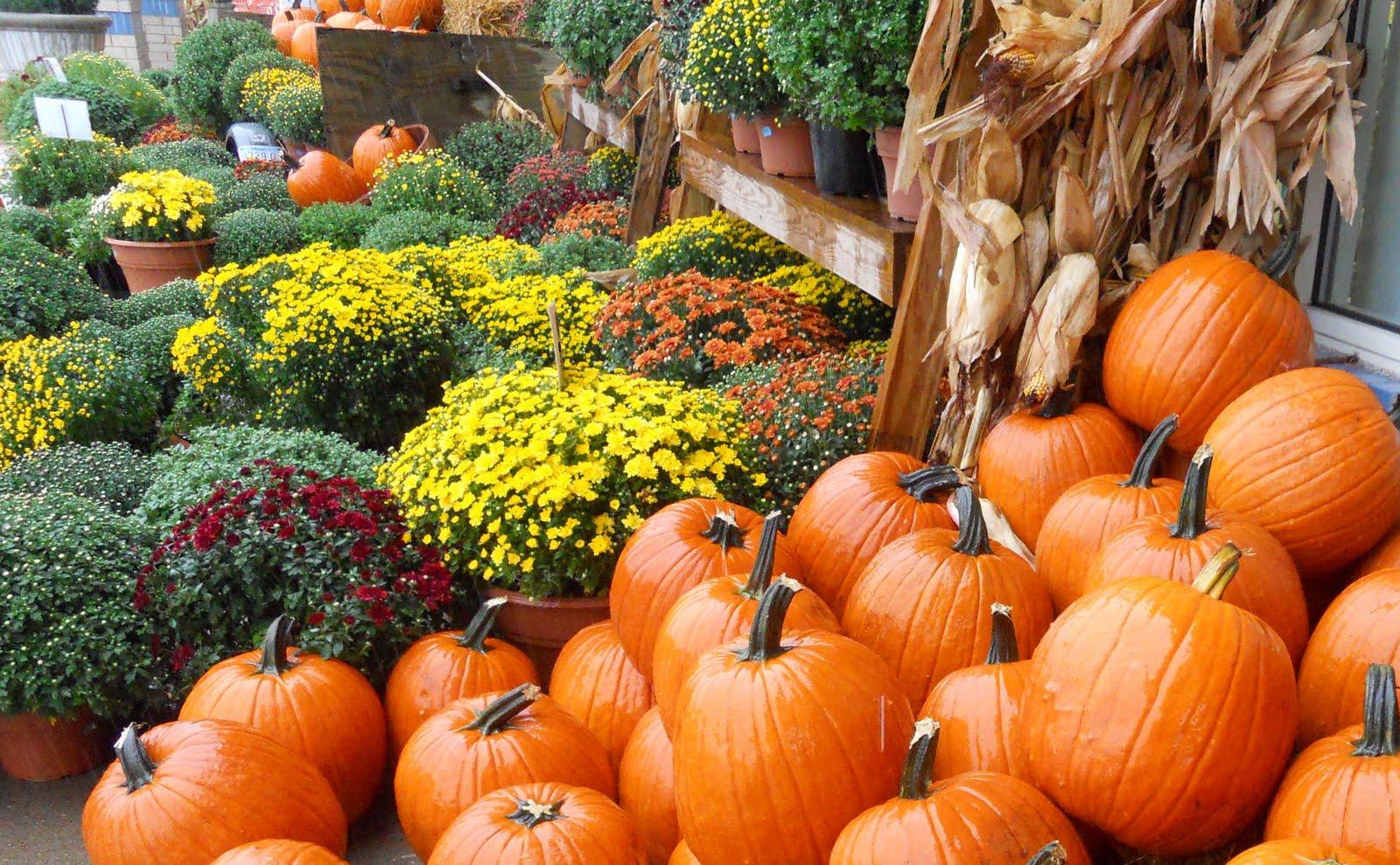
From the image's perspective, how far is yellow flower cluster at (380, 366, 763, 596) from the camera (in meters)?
2.85

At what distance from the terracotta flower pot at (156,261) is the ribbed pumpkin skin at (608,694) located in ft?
19.4

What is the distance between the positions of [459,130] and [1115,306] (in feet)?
29.7

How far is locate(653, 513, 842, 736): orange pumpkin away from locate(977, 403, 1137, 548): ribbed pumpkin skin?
0.64 meters

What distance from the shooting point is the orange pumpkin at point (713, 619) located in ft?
6.15

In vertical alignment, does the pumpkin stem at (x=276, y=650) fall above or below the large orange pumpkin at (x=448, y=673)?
above

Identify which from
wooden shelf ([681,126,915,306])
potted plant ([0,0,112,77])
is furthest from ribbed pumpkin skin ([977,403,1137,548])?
potted plant ([0,0,112,77])

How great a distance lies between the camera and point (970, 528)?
2023mm

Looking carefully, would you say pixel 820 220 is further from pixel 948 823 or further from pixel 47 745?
pixel 47 745

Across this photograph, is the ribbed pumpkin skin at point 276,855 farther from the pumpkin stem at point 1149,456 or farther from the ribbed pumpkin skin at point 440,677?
the pumpkin stem at point 1149,456

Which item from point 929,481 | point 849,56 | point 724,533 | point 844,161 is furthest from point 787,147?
point 724,533

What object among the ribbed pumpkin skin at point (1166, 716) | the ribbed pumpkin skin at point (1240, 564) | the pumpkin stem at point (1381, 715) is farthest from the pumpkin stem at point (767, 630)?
the pumpkin stem at point (1381, 715)

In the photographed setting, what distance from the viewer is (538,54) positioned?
A: 34.8 ft

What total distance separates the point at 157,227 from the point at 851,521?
21.1 feet

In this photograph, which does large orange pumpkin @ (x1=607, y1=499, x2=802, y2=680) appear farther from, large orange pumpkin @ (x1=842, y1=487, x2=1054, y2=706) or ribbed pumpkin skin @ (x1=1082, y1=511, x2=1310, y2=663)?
ribbed pumpkin skin @ (x1=1082, y1=511, x2=1310, y2=663)
